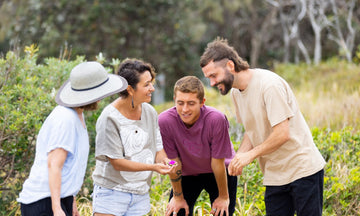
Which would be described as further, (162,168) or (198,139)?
(198,139)

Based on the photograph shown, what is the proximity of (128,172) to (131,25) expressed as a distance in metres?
11.7

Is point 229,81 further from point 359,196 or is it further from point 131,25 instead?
point 131,25

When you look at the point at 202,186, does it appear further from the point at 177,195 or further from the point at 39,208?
the point at 39,208

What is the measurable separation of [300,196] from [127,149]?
1386 mm

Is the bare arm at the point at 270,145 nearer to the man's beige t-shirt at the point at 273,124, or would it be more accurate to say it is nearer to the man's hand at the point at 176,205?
the man's beige t-shirt at the point at 273,124

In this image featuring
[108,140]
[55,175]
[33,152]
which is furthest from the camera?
[33,152]

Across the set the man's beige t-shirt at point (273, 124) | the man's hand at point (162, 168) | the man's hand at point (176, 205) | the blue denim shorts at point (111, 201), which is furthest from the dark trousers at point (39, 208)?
the man's beige t-shirt at point (273, 124)

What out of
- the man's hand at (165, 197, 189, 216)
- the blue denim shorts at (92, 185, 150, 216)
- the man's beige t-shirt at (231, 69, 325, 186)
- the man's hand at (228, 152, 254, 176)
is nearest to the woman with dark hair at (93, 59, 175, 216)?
the blue denim shorts at (92, 185, 150, 216)

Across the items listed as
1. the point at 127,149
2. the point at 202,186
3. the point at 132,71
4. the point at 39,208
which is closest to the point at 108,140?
the point at 127,149

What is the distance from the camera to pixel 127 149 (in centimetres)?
322

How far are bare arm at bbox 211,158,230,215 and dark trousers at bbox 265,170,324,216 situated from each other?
14.4 inches

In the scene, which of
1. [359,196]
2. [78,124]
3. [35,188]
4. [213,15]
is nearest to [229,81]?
[78,124]

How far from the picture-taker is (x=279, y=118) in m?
3.22

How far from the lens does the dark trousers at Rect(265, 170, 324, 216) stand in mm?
3396
